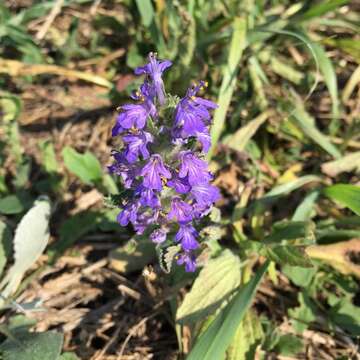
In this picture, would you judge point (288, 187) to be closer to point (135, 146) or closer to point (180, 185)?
point (180, 185)

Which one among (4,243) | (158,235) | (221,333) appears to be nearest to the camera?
(221,333)

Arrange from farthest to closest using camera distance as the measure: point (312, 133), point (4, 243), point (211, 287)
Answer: point (312, 133)
point (4, 243)
point (211, 287)

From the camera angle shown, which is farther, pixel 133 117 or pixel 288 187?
pixel 288 187

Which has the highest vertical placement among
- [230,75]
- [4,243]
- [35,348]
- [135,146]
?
[230,75]

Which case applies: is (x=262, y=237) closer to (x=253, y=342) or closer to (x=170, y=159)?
(x=253, y=342)

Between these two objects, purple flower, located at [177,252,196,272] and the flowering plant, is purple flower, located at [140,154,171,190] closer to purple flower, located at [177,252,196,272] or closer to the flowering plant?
the flowering plant

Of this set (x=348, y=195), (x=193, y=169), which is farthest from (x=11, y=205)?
(x=348, y=195)

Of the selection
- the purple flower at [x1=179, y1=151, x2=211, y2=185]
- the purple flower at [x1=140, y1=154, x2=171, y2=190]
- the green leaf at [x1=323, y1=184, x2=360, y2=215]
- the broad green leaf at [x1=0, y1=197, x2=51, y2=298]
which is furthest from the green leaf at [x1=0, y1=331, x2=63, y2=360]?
the green leaf at [x1=323, y1=184, x2=360, y2=215]

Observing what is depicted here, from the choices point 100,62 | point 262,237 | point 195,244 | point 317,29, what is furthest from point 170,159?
point 317,29
